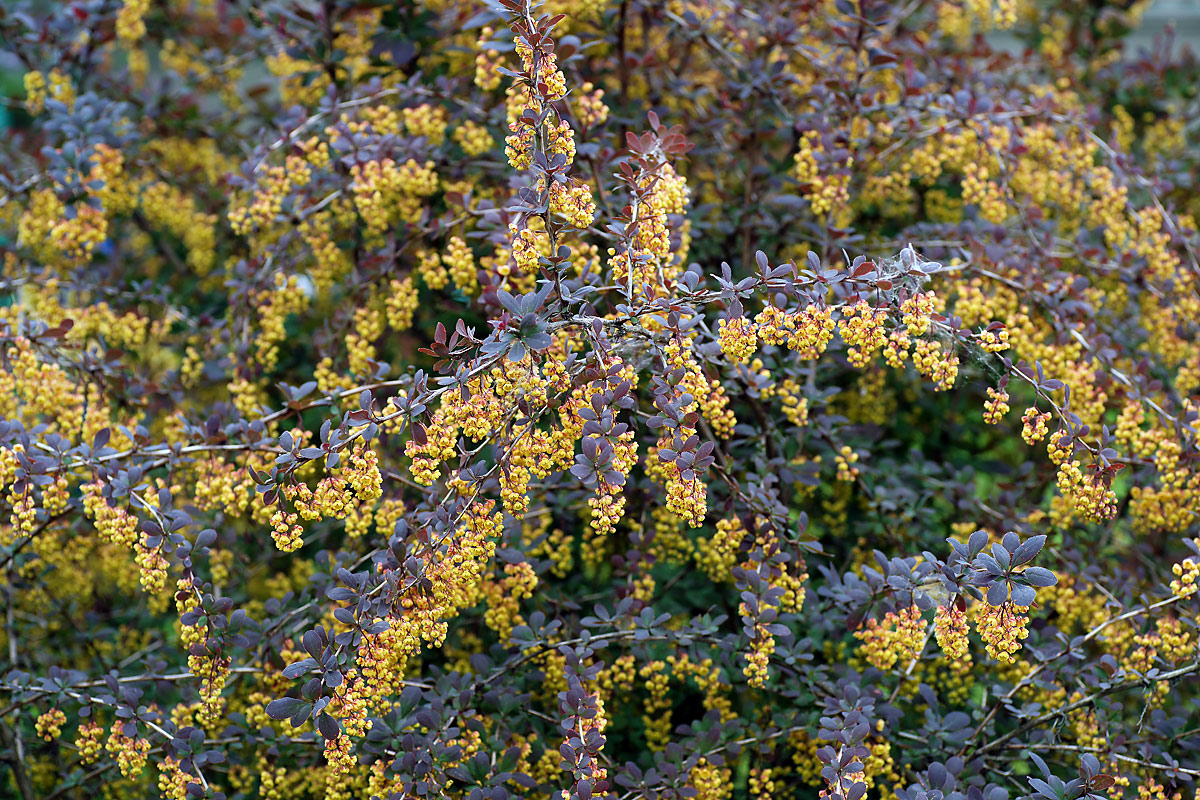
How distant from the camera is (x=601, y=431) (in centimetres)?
181

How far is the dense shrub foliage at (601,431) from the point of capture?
74.6 inches

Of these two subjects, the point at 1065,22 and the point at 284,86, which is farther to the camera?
the point at 1065,22

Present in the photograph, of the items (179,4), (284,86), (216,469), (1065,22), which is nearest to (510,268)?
(216,469)

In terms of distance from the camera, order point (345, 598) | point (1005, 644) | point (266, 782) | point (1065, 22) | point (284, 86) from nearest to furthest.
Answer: point (1005, 644), point (345, 598), point (266, 782), point (284, 86), point (1065, 22)

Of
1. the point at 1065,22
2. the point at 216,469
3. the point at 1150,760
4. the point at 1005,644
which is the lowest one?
the point at 1150,760

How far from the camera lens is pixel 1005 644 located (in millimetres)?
1741

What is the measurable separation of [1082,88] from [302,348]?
3.26 m

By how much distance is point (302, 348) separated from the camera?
3314 millimetres

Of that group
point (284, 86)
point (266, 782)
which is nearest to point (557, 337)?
point (266, 782)

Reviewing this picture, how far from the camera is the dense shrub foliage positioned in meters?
1.90

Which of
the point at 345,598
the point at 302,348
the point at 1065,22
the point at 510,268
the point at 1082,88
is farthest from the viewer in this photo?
the point at 1065,22

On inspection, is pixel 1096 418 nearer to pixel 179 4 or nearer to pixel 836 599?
pixel 836 599

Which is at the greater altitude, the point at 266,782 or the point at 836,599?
the point at 836,599

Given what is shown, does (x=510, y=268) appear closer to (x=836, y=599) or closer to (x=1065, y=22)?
(x=836, y=599)
